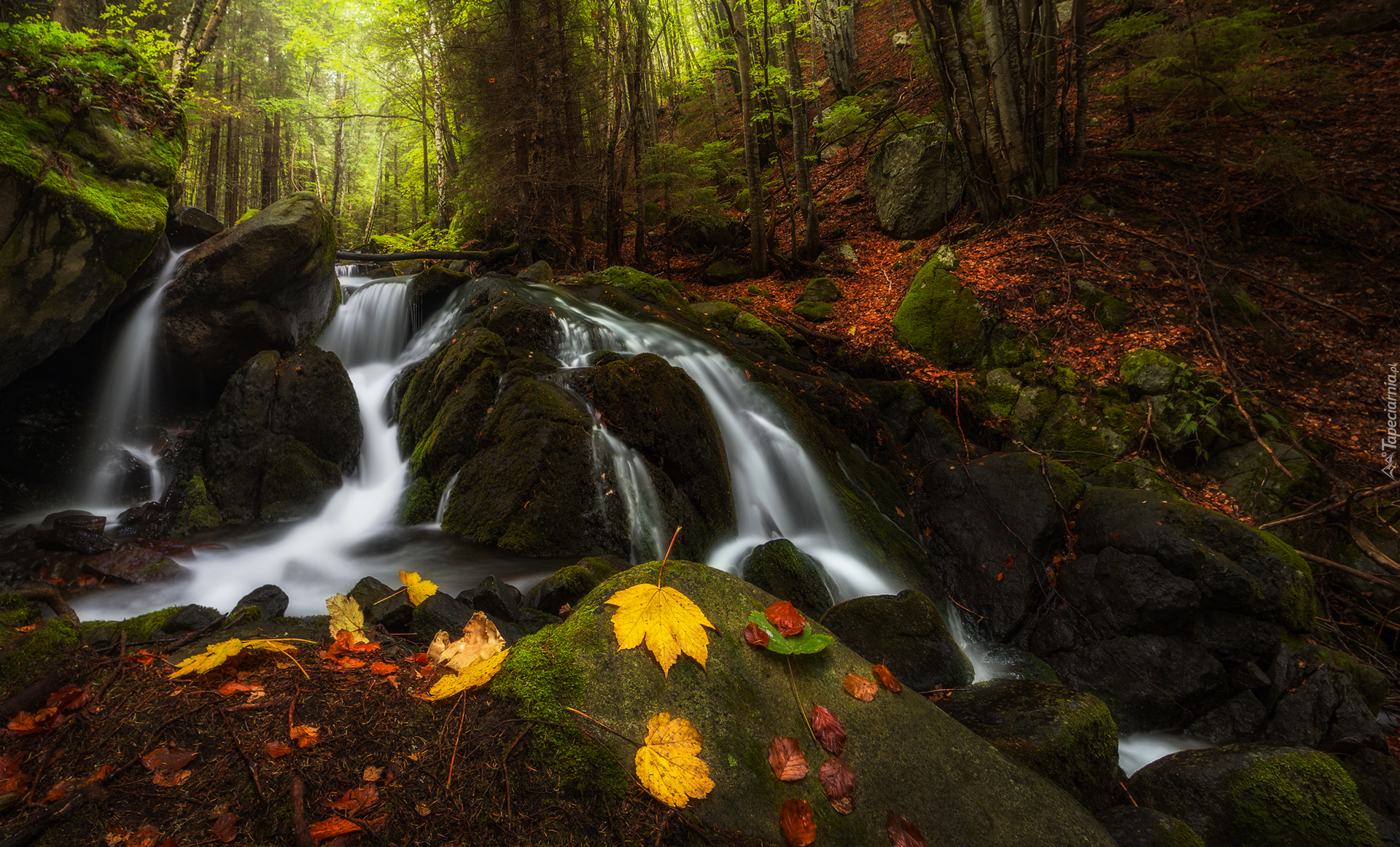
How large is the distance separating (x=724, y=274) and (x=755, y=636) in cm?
1234

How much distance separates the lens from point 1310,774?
293cm

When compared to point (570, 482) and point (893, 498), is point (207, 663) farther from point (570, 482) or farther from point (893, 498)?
point (893, 498)

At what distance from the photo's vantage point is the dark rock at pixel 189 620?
2984 millimetres

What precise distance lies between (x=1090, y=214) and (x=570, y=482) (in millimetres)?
10315

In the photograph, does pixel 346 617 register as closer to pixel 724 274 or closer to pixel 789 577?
pixel 789 577

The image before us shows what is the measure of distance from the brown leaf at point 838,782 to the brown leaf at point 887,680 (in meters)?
0.32

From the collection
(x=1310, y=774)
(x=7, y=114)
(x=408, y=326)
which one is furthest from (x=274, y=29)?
(x=1310, y=774)

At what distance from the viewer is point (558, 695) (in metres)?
1.55

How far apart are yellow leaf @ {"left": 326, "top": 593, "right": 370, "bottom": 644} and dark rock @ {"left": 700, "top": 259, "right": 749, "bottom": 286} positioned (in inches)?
466

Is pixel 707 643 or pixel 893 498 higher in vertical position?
pixel 707 643

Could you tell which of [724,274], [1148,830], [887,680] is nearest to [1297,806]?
[1148,830]

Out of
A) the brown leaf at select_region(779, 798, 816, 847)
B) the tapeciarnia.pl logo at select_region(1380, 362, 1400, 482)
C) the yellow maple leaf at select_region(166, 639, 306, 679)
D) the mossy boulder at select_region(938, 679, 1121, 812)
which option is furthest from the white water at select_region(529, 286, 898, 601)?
the tapeciarnia.pl logo at select_region(1380, 362, 1400, 482)

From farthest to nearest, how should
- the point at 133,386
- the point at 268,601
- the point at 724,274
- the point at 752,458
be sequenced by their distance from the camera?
the point at 724,274 → the point at 752,458 → the point at 133,386 → the point at 268,601

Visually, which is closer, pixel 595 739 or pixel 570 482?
pixel 595 739
